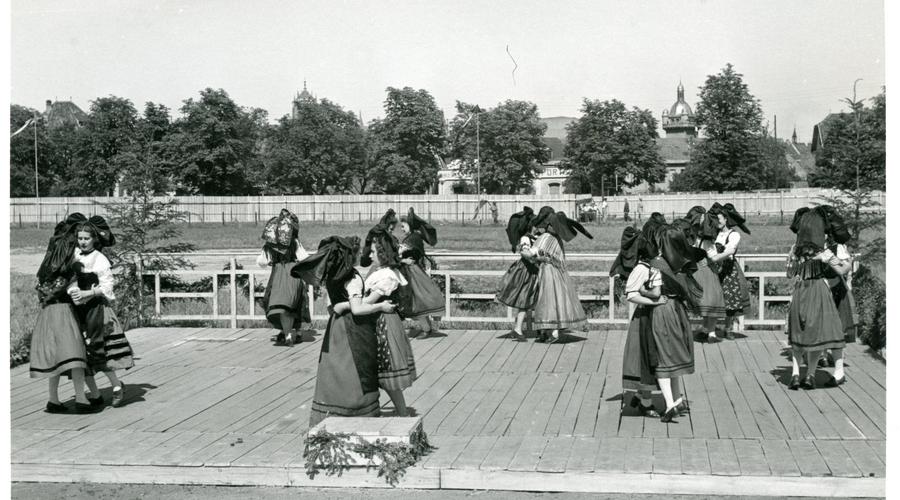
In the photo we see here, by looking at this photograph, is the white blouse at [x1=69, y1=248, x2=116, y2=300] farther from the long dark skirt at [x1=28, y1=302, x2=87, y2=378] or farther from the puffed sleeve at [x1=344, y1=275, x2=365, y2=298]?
the puffed sleeve at [x1=344, y1=275, x2=365, y2=298]

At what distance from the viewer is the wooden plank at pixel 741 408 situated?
25.0 ft

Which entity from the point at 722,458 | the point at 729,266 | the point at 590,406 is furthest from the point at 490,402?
the point at 729,266

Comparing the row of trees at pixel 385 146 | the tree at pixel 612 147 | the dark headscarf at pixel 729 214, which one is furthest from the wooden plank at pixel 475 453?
the tree at pixel 612 147

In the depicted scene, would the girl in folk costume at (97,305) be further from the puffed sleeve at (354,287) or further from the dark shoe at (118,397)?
the puffed sleeve at (354,287)

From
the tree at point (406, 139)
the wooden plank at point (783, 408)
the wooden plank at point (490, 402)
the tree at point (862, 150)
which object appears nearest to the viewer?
the wooden plank at point (783, 408)

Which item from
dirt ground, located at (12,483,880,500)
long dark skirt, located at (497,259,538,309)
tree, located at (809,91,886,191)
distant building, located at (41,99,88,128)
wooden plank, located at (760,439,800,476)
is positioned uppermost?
distant building, located at (41,99,88,128)

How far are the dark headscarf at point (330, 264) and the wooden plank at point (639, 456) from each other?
2422 millimetres

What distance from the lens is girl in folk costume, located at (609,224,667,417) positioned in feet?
25.8

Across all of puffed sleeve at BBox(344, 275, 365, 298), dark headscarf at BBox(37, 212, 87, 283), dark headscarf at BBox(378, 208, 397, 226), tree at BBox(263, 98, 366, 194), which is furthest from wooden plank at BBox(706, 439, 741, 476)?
tree at BBox(263, 98, 366, 194)

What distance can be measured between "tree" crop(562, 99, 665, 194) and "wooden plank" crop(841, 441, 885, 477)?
55890 mm

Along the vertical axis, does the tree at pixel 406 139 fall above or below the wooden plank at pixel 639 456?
above

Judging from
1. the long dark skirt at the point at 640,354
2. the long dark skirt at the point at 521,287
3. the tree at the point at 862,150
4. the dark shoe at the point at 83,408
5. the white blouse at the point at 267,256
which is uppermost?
the tree at the point at 862,150

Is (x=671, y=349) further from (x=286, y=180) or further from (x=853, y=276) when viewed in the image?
(x=286, y=180)
